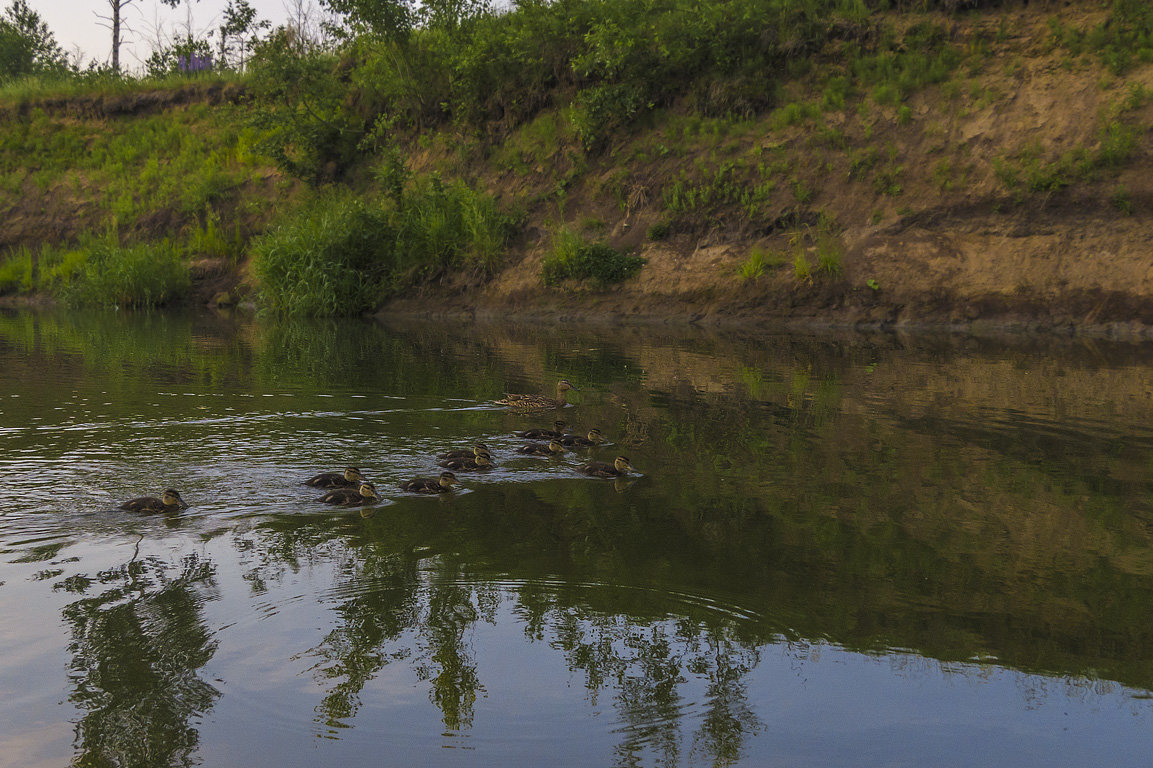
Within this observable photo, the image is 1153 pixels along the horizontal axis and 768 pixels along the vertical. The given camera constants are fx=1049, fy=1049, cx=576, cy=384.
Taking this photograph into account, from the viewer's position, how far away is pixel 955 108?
27188 mm

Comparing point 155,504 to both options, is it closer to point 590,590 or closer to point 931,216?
point 590,590

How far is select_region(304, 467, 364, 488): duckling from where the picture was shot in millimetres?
8539

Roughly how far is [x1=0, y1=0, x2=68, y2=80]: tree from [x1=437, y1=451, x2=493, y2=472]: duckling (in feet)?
202

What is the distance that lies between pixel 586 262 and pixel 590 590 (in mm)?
22791

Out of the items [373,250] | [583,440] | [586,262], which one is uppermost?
[373,250]

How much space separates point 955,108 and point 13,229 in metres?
36.4

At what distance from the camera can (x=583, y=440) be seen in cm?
1059

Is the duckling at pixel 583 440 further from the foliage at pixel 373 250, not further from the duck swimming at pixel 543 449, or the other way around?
the foliage at pixel 373 250

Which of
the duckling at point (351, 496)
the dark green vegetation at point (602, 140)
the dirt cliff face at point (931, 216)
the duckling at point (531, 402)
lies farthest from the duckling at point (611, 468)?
the dark green vegetation at point (602, 140)

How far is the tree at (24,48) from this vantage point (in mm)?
64625

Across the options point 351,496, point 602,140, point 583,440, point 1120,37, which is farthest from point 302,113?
point 351,496

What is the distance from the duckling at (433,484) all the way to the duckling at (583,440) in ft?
6.73

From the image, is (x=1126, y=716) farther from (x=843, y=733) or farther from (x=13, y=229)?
(x=13, y=229)

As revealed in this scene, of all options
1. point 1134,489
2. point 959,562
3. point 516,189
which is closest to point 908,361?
point 1134,489
